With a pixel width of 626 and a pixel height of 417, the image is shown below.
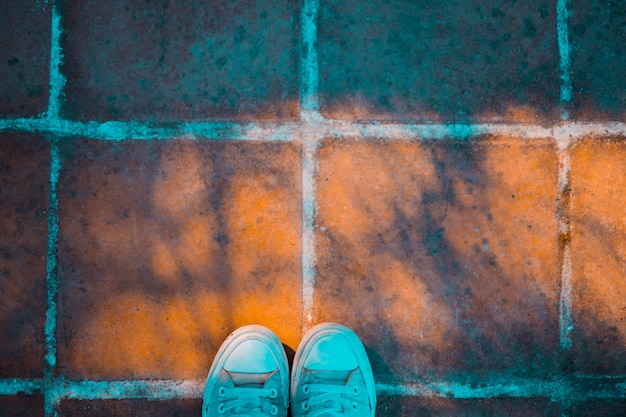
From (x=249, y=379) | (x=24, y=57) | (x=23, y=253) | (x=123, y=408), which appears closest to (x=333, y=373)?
(x=249, y=379)

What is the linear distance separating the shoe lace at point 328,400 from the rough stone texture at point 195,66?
3.74ft

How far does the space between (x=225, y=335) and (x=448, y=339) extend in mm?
938

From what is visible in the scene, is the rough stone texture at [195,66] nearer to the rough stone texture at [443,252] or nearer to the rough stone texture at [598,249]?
the rough stone texture at [443,252]

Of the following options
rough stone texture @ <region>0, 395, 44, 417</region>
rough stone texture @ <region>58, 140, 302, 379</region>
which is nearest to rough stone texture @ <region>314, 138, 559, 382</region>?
rough stone texture @ <region>58, 140, 302, 379</region>

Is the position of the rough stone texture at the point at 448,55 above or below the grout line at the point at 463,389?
above

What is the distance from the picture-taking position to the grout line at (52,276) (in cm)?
208

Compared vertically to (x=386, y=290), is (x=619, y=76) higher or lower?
higher

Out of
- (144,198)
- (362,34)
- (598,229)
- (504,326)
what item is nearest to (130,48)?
(144,198)

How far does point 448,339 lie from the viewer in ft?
6.87

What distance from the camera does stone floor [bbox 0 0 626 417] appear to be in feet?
6.82

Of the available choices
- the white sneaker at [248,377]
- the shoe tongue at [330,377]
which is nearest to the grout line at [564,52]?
the shoe tongue at [330,377]

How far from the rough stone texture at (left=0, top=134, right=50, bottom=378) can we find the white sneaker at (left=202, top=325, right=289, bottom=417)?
0.74 meters

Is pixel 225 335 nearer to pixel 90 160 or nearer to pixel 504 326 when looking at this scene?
pixel 90 160

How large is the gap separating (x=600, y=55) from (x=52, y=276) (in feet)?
8.13
